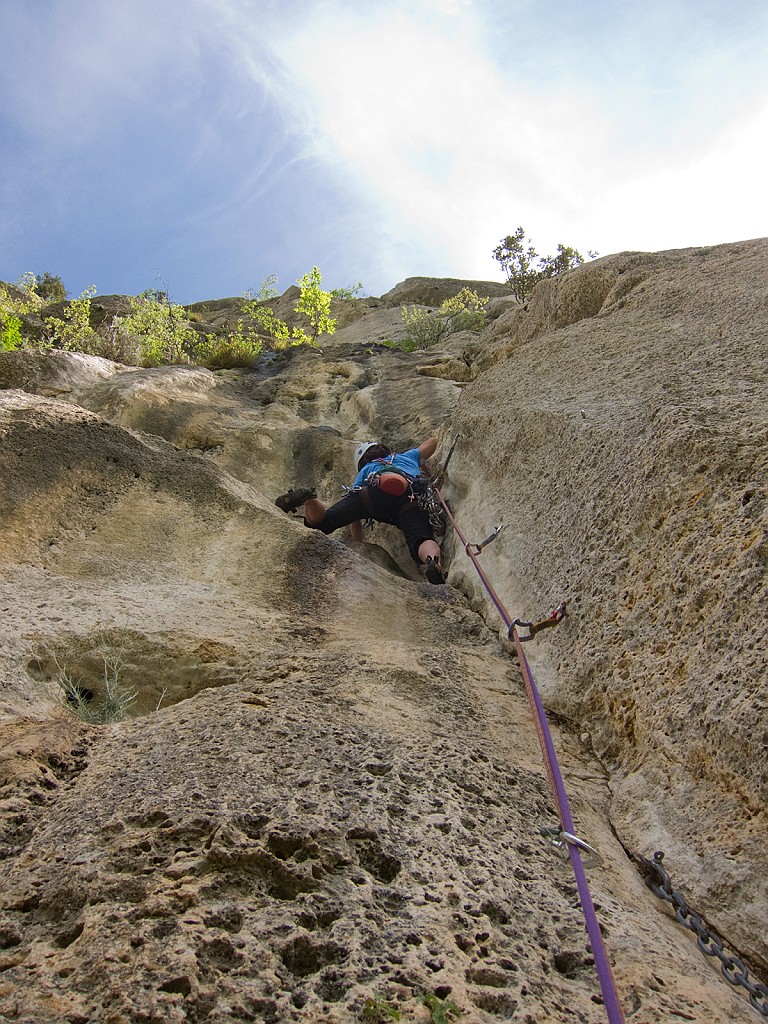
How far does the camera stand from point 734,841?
7.72 feet

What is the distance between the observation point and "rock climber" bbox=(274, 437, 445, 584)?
645 centimetres

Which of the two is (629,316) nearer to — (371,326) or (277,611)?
(277,611)

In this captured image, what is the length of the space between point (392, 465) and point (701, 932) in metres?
5.15

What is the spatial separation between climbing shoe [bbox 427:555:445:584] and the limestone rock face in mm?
154

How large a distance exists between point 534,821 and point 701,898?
58cm

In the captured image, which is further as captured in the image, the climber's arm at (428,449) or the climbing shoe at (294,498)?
the climber's arm at (428,449)

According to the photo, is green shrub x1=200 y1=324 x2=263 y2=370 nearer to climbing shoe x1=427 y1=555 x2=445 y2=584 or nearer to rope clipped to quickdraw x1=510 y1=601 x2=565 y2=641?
climbing shoe x1=427 y1=555 x2=445 y2=584

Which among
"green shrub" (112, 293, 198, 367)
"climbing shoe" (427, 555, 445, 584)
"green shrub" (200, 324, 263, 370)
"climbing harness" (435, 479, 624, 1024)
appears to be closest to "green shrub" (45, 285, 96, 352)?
"green shrub" (112, 293, 198, 367)

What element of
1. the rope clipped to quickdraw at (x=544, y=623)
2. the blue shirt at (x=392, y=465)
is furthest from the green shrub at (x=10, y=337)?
the rope clipped to quickdraw at (x=544, y=623)

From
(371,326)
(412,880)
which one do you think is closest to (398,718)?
(412,880)

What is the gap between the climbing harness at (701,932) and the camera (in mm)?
2059

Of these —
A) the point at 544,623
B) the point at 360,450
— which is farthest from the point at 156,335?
the point at 544,623

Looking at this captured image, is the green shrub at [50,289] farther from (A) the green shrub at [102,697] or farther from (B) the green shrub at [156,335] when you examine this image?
(A) the green shrub at [102,697]

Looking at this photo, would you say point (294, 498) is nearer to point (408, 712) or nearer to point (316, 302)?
point (408, 712)
